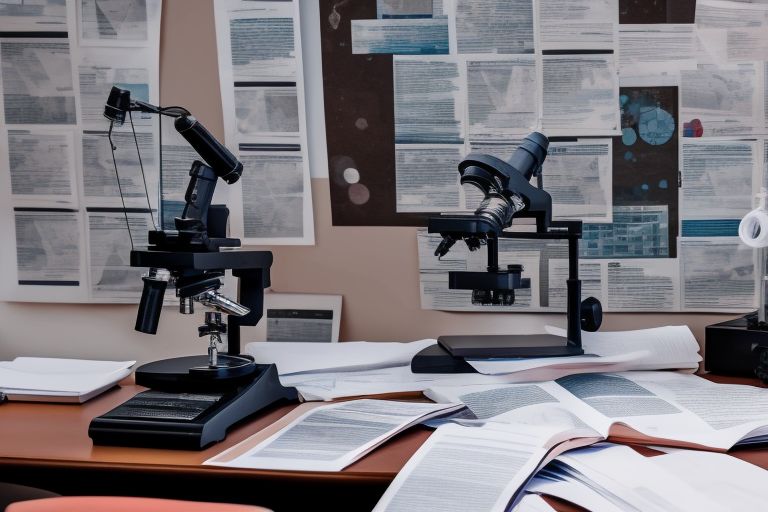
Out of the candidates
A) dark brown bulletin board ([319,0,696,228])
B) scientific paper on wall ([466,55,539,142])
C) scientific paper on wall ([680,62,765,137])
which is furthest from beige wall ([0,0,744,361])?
scientific paper on wall ([680,62,765,137])

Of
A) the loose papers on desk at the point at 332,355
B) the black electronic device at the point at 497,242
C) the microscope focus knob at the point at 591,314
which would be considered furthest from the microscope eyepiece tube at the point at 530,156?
the loose papers on desk at the point at 332,355

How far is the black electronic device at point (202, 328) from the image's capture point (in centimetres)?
92

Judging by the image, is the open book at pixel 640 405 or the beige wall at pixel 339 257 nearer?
the open book at pixel 640 405

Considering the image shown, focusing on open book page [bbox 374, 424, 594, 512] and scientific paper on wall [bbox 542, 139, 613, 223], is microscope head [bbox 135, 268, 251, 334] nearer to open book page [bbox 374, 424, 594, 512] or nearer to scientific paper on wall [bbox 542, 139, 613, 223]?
open book page [bbox 374, 424, 594, 512]

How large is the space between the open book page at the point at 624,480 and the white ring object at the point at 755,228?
591 mm

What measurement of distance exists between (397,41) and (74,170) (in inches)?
28.2

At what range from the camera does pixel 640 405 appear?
1015mm

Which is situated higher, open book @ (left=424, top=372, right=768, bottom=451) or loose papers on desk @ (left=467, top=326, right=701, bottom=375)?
loose papers on desk @ (left=467, top=326, right=701, bottom=375)

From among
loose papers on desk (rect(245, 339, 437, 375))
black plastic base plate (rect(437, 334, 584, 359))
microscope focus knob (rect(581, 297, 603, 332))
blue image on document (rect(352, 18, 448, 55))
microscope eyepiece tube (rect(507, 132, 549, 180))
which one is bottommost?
loose papers on desk (rect(245, 339, 437, 375))

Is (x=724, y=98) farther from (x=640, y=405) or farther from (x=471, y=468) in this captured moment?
(x=471, y=468)

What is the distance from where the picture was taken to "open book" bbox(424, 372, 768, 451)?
0.89 m

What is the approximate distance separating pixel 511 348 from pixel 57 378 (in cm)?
79

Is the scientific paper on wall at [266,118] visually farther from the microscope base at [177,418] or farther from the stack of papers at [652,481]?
the stack of papers at [652,481]

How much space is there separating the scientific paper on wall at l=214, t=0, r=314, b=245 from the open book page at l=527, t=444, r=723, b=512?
767 millimetres
